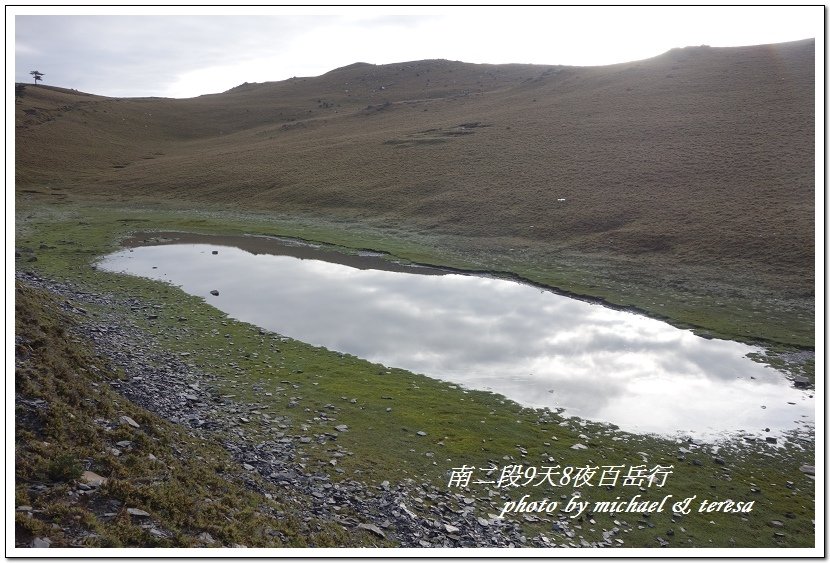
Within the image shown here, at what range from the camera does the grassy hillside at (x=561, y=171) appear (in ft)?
131

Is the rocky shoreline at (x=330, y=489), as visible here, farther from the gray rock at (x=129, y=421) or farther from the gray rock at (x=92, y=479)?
the gray rock at (x=92, y=479)

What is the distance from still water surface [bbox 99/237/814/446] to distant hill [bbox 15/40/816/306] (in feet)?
45.3

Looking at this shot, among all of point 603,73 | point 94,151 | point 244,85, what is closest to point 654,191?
point 603,73

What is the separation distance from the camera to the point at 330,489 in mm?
13258

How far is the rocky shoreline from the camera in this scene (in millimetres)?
12102

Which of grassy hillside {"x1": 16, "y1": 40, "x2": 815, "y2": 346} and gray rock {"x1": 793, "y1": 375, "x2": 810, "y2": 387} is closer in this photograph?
gray rock {"x1": 793, "y1": 375, "x2": 810, "y2": 387}

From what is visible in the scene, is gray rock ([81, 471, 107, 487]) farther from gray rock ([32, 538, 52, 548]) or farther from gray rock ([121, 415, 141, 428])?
gray rock ([121, 415, 141, 428])

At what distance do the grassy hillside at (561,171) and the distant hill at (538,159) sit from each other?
0.33 m

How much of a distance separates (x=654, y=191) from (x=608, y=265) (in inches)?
820

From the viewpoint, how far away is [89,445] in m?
11.3

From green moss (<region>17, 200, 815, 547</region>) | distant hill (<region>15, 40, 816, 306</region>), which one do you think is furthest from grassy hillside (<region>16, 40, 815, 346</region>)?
green moss (<region>17, 200, 815, 547</region>)

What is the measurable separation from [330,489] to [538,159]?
6718 cm

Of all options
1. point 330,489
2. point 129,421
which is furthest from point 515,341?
point 129,421

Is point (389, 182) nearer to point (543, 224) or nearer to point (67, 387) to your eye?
point (543, 224)
